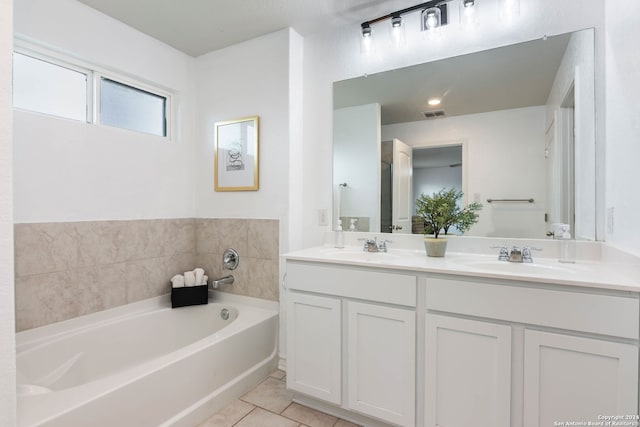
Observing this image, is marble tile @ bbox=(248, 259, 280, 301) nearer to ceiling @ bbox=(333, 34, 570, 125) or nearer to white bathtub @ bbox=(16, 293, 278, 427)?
white bathtub @ bbox=(16, 293, 278, 427)

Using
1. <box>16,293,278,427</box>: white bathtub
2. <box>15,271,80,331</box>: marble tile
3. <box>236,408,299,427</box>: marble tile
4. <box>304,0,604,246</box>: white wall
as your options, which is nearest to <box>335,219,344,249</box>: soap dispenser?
<box>304,0,604,246</box>: white wall

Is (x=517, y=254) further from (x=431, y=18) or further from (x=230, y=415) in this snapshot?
(x=230, y=415)

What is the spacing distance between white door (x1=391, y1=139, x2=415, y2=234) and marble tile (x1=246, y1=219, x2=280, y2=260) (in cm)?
86

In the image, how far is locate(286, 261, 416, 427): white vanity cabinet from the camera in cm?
151

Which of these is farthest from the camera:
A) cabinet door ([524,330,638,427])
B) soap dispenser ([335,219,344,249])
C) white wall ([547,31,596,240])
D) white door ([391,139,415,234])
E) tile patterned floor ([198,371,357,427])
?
soap dispenser ([335,219,344,249])

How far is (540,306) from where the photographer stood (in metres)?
1.23

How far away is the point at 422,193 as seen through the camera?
2.02 m

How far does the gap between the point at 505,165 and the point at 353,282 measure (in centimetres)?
110

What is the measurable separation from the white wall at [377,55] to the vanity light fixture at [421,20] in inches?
2.6

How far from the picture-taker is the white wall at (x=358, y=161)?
7.23 feet

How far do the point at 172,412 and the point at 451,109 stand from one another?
7.44 ft

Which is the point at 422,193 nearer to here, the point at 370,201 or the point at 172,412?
the point at 370,201

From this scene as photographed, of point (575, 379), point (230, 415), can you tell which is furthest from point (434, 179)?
point (230, 415)

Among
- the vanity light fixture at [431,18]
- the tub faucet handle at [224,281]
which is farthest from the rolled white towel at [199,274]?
the vanity light fixture at [431,18]
